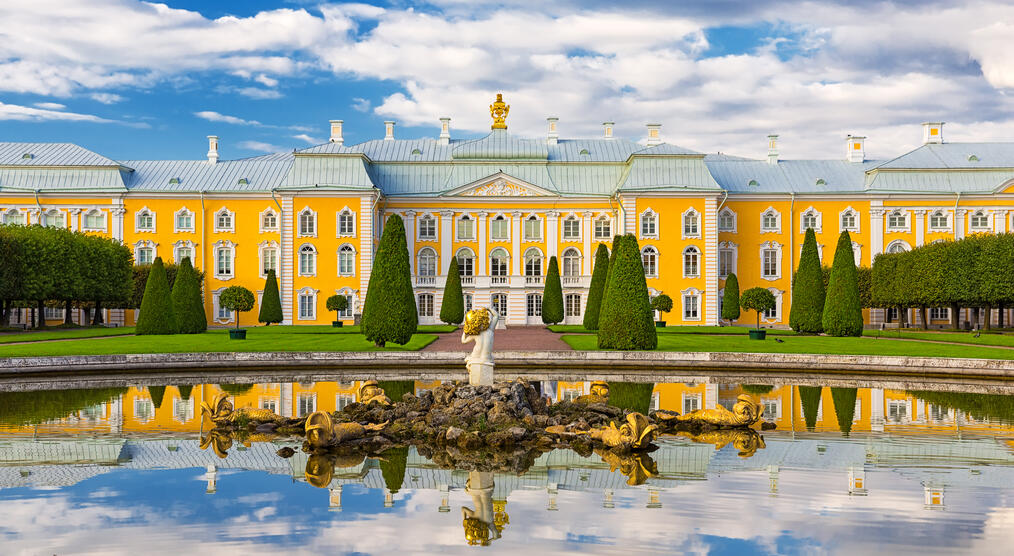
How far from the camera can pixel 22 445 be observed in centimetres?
1074

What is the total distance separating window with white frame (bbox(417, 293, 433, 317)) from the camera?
4831 centimetres

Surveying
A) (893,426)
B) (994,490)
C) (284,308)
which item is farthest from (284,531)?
(284,308)

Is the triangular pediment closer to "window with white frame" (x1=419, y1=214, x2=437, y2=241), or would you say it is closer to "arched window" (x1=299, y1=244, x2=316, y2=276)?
"window with white frame" (x1=419, y1=214, x2=437, y2=241)

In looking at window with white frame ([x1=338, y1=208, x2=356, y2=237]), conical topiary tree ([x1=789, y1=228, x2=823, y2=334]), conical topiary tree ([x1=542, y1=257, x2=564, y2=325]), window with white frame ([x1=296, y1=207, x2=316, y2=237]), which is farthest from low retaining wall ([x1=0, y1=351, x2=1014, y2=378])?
window with white frame ([x1=296, y1=207, x2=316, y2=237])

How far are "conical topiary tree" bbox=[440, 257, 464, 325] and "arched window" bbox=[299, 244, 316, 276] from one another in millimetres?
10015

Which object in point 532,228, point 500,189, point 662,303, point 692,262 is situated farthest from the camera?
point 532,228

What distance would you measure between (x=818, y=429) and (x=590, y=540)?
6.31 meters

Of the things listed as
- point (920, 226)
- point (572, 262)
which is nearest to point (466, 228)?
point (572, 262)

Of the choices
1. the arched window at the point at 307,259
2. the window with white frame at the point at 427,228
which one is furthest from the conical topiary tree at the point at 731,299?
the arched window at the point at 307,259

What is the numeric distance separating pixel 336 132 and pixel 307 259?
11342 millimetres

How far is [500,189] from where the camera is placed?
1948 inches

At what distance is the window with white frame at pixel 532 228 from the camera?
49.7 m

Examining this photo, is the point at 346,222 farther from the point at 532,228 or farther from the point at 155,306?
the point at 155,306

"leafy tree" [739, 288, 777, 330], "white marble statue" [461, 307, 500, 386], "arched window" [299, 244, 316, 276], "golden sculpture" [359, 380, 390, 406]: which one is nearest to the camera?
"golden sculpture" [359, 380, 390, 406]
